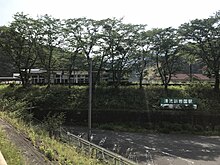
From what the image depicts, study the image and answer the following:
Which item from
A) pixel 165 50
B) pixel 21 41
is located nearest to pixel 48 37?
pixel 21 41

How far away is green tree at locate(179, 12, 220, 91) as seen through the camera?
1001 inches

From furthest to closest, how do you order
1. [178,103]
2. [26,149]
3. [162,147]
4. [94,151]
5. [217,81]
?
1. [217,81]
2. [178,103]
3. [162,147]
4. [94,151]
5. [26,149]

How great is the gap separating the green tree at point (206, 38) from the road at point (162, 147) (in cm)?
860

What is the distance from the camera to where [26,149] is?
7.24 metres

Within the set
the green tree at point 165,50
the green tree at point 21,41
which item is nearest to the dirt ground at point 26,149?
the green tree at point 165,50

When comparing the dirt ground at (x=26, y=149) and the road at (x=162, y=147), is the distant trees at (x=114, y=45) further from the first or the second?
the dirt ground at (x=26, y=149)

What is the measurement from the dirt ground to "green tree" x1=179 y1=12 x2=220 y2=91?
21.1 metres

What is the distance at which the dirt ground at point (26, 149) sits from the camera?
641cm

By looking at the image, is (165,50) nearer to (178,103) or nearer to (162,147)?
(178,103)

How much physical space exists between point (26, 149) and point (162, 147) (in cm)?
1230

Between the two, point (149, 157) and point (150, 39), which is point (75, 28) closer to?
point (150, 39)

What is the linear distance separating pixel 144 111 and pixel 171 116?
259cm

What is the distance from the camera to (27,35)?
30.9 meters

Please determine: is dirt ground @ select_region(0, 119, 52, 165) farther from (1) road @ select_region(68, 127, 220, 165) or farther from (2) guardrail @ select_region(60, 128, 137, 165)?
(1) road @ select_region(68, 127, 220, 165)
